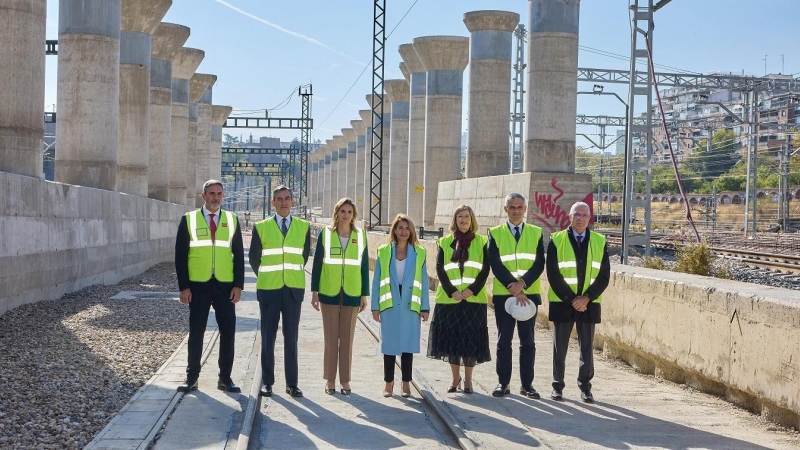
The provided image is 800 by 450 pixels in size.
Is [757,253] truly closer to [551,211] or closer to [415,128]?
[551,211]

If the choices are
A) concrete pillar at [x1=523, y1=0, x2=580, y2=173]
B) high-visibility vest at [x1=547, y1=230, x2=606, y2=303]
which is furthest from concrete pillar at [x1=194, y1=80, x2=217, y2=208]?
high-visibility vest at [x1=547, y1=230, x2=606, y2=303]

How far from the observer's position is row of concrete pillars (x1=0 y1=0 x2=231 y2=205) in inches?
759

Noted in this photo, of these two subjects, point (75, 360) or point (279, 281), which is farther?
point (75, 360)

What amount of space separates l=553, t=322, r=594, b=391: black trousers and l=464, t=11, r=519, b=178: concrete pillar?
2607 cm

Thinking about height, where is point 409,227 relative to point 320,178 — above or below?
below

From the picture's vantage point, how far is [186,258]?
10055mm

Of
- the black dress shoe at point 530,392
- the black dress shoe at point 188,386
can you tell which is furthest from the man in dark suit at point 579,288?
the black dress shoe at point 188,386

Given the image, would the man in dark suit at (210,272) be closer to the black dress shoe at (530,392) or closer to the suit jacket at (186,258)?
the suit jacket at (186,258)

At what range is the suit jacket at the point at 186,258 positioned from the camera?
10.0 meters

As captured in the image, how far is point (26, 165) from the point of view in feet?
64.6

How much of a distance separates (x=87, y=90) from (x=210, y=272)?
1854cm

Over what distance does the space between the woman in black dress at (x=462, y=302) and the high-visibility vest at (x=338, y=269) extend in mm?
781

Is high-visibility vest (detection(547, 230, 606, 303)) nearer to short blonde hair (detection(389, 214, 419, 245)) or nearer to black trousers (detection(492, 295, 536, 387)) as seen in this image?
black trousers (detection(492, 295, 536, 387))

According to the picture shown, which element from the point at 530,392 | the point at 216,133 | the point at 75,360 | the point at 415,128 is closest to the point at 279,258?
the point at 530,392
